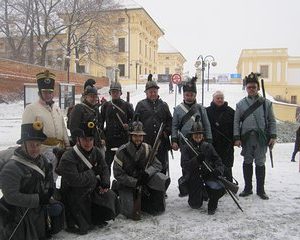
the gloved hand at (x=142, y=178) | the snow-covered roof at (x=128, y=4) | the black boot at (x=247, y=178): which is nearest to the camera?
the gloved hand at (x=142, y=178)

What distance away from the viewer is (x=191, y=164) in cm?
525

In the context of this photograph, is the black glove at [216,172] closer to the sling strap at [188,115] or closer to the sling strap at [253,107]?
the sling strap at [188,115]

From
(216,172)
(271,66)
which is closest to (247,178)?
(216,172)

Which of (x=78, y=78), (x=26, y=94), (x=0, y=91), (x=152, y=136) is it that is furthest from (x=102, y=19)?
(x=152, y=136)

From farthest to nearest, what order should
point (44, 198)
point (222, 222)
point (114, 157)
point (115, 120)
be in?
1. point (115, 120)
2. point (114, 157)
3. point (222, 222)
4. point (44, 198)

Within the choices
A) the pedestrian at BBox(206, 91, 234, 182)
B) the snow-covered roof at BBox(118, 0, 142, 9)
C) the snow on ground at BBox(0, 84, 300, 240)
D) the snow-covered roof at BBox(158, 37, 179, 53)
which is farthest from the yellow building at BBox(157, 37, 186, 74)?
the snow on ground at BBox(0, 84, 300, 240)

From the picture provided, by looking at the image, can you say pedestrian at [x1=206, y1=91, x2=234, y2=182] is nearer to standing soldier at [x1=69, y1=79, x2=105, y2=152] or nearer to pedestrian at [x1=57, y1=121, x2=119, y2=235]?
standing soldier at [x1=69, y1=79, x2=105, y2=152]

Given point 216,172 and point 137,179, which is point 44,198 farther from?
point 216,172

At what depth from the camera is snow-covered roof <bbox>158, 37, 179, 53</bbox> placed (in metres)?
72.8

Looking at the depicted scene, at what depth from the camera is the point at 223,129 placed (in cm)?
618

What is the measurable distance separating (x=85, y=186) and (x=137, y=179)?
0.81 meters

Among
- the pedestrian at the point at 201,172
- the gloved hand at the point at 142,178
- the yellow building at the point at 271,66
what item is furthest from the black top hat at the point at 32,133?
the yellow building at the point at 271,66

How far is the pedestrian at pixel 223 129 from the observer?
20.2 feet

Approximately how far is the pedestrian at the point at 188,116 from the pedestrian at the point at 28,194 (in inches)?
89.3
